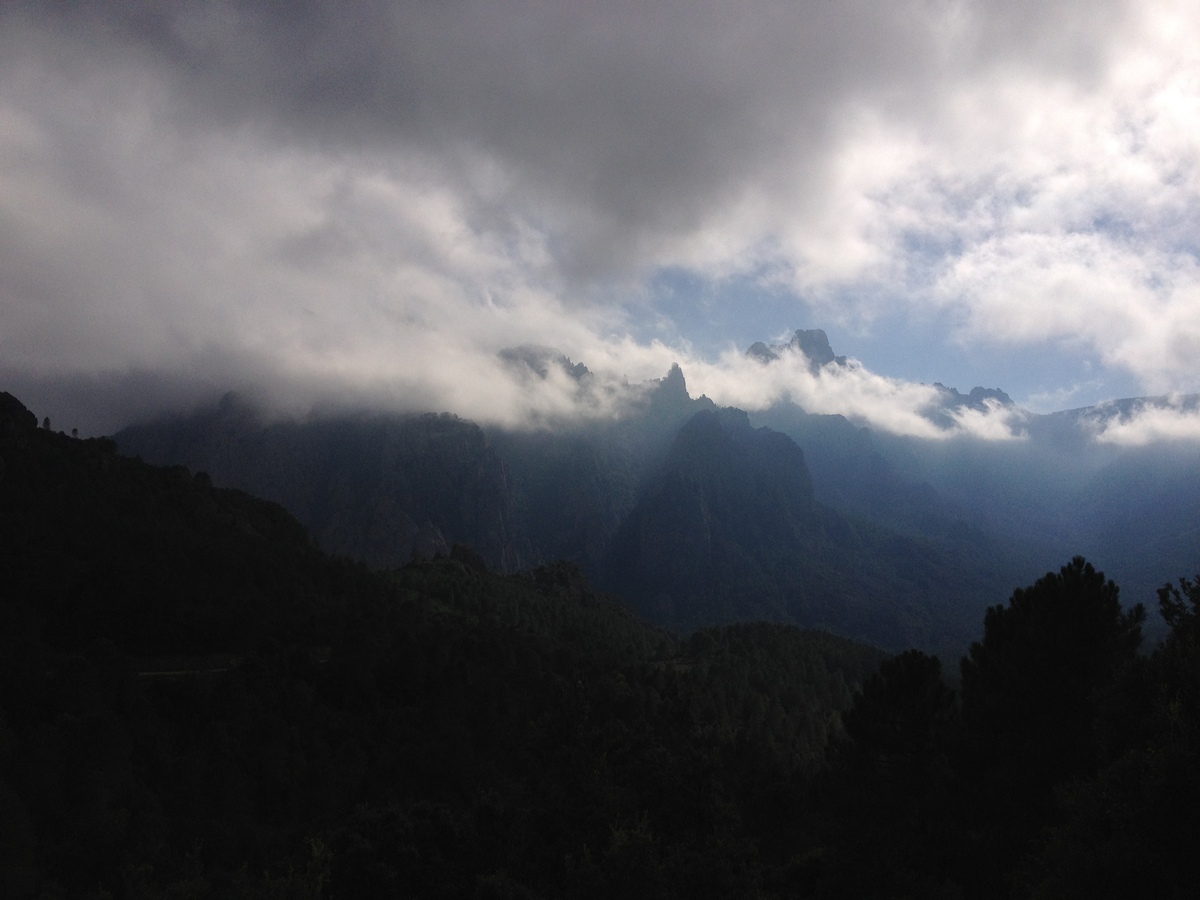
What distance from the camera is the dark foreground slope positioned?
36562mm

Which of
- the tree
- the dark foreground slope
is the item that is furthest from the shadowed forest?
the dark foreground slope

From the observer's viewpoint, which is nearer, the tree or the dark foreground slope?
the dark foreground slope

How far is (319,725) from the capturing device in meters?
80.8

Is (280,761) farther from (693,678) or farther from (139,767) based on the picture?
(693,678)

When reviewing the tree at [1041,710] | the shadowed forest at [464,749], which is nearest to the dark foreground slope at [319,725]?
the shadowed forest at [464,749]

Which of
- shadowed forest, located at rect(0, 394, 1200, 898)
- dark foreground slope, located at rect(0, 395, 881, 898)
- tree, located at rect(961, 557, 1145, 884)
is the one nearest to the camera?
shadowed forest, located at rect(0, 394, 1200, 898)

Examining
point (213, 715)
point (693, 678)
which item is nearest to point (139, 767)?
point (213, 715)

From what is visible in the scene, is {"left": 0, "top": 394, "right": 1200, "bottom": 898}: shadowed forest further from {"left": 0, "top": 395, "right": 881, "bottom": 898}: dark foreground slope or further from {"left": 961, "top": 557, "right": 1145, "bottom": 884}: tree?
{"left": 0, "top": 395, "right": 881, "bottom": 898}: dark foreground slope

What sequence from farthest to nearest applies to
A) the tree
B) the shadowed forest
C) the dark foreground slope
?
1. the tree
2. the dark foreground slope
3. the shadowed forest

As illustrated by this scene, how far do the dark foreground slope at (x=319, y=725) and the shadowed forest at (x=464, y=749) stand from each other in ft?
0.98

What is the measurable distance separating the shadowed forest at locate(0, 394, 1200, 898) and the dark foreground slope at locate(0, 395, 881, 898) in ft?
0.98

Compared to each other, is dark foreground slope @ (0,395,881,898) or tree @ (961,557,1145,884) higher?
tree @ (961,557,1145,884)

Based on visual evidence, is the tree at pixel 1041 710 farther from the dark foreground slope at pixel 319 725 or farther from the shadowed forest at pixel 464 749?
the dark foreground slope at pixel 319 725

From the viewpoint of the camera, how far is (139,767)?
58.5m
